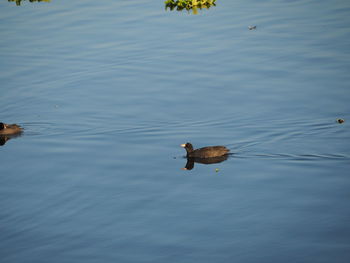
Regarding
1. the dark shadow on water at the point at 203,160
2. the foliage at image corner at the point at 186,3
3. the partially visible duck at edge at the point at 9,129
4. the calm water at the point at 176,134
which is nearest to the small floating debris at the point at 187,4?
the foliage at image corner at the point at 186,3

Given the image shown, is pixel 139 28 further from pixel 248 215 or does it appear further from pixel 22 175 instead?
pixel 248 215

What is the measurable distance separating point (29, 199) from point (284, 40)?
18598 millimetres

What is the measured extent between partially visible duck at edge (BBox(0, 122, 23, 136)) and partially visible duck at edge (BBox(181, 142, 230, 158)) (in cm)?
749

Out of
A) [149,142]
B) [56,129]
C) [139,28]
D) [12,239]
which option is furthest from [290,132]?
[139,28]

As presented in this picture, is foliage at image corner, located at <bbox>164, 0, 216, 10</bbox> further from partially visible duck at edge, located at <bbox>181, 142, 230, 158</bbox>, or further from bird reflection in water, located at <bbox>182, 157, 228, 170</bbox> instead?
bird reflection in water, located at <bbox>182, 157, 228, 170</bbox>

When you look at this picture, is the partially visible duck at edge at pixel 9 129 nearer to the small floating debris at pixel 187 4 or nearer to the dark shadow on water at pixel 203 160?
the dark shadow on water at pixel 203 160

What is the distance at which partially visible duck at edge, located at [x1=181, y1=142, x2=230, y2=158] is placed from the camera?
73.3 feet

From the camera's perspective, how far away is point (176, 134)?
2486 cm

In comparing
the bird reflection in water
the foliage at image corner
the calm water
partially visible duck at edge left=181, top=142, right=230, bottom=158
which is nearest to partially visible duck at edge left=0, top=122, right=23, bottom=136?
the calm water

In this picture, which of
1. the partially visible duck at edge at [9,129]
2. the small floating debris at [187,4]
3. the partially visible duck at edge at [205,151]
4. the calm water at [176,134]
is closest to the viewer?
the calm water at [176,134]

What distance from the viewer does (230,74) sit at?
2992 centimetres

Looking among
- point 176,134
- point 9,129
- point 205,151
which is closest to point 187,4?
point 176,134

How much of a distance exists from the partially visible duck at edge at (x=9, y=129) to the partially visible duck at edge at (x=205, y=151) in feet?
24.6

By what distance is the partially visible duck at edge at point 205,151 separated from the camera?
22344 mm
